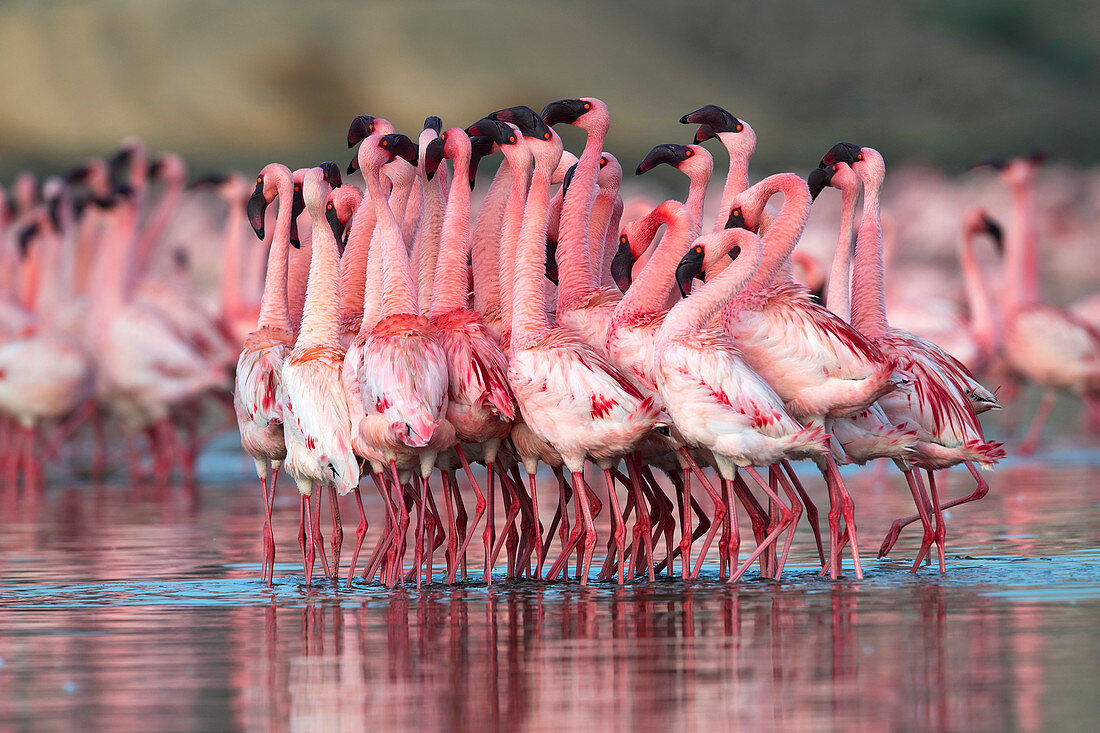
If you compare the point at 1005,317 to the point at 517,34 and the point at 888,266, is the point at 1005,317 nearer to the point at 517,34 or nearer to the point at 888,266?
the point at 888,266

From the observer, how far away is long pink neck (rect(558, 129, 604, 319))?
10328 millimetres

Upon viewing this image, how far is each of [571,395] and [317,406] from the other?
1.37 m

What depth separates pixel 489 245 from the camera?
10984 millimetres

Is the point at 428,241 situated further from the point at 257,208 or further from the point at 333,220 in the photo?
the point at 257,208

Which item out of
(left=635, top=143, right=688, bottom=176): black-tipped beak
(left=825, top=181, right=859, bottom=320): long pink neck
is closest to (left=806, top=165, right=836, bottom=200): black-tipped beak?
(left=825, top=181, right=859, bottom=320): long pink neck

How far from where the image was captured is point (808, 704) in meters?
6.18

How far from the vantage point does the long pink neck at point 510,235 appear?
10258 mm

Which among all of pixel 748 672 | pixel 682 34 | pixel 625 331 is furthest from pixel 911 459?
pixel 682 34

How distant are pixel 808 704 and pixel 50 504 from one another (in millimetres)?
10708

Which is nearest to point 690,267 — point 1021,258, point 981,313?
point 981,313

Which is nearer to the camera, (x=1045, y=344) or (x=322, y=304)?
(x=322, y=304)

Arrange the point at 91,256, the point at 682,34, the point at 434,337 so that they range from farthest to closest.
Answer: the point at 682,34 < the point at 91,256 < the point at 434,337

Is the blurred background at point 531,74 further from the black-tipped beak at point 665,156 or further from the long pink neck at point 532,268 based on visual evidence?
the long pink neck at point 532,268

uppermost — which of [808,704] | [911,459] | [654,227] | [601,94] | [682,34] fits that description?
[682,34]
